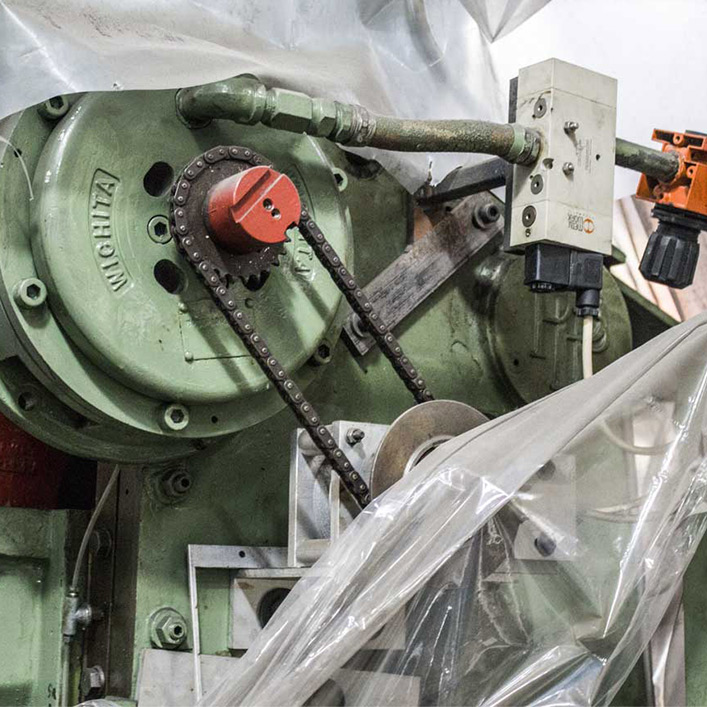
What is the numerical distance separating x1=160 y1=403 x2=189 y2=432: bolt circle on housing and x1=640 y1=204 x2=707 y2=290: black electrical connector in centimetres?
69

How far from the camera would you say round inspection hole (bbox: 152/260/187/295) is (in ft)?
4.39

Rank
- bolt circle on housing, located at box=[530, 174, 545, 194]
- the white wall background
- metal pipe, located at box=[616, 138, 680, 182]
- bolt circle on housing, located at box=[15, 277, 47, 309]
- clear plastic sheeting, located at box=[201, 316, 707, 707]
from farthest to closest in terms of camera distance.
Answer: the white wall background < metal pipe, located at box=[616, 138, 680, 182] < bolt circle on housing, located at box=[530, 174, 545, 194] < bolt circle on housing, located at box=[15, 277, 47, 309] < clear plastic sheeting, located at box=[201, 316, 707, 707]

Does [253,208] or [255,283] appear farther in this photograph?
[255,283]

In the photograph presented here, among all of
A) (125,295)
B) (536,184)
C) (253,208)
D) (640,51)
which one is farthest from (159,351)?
(640,51)

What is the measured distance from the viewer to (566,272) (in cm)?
151

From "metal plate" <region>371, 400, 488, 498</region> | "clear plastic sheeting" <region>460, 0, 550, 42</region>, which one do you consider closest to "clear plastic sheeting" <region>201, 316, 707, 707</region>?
"metal plate" <region>371, 400, 488, 498</region>

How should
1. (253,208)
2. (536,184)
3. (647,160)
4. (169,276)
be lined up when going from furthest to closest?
(647,160), (536,184), (169,276), (253,208)

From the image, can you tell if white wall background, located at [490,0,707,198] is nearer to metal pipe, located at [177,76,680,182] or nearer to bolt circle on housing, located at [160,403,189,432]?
metal pipe, located at [177,76,680,182]

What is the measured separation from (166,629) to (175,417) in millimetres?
248

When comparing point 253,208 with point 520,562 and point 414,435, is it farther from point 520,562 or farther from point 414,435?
point 520,562

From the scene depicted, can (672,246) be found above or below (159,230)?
above

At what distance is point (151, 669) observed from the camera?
1366mm

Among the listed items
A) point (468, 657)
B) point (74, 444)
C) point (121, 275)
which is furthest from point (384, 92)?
point (468, 657)

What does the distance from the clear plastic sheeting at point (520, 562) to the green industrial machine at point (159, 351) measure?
0.96 ft
